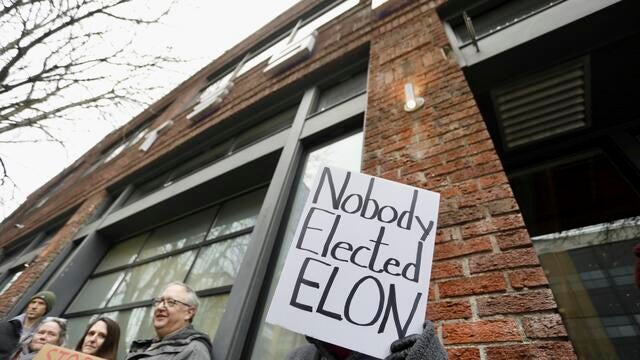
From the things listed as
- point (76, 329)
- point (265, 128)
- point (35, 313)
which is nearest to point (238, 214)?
point (265, 128)

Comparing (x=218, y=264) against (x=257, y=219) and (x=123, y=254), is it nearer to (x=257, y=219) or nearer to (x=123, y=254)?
(x=257, y=219)

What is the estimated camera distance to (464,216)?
4.98 ft

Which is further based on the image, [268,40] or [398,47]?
[268,40]

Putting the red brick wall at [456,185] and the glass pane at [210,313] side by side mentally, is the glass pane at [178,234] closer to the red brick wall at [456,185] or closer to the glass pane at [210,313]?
the glass pane at [210,313]

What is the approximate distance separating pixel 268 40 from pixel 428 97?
6.08 m

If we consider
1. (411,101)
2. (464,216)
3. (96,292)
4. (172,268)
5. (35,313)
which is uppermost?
(411,101)

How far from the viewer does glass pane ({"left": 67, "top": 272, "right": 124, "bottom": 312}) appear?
3.95 m

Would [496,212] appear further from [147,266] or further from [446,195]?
[147,266]

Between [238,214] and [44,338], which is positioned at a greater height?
[238,214]

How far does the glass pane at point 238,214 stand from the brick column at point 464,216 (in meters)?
1.60

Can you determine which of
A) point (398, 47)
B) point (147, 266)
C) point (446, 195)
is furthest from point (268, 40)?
point (446, 195)

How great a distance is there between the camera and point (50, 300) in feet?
10.4

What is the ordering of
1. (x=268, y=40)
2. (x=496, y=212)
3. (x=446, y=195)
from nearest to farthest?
1. (x=496, y=212)
2. (x=446, y=195)
3. (x=268, y=40)

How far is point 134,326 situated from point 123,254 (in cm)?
183
